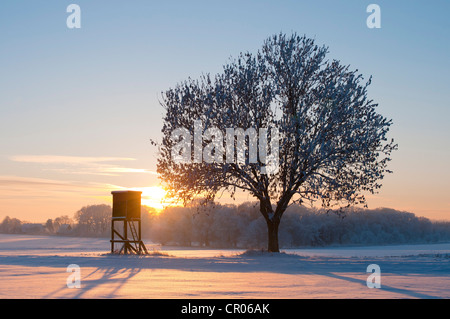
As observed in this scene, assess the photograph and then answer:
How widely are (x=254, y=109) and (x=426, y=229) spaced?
302ft

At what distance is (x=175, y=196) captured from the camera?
37.2 meters

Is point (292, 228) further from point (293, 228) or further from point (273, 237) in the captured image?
point (273, 237)

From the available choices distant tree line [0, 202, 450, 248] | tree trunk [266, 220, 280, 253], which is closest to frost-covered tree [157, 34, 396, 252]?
tree trunk [266, 220, 280, 253]

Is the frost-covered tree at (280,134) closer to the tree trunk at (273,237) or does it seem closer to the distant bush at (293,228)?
the tree trunk at (273,237)

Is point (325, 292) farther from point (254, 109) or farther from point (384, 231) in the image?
point (384, 231)

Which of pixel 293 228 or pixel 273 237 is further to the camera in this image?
pixel 293 228

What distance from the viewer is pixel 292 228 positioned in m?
88.6

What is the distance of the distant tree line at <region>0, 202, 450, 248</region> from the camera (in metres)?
88.9

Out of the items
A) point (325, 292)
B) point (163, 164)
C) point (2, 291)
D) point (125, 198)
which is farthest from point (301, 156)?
point (2, 291)

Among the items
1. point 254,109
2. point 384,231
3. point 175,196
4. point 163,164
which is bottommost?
point 384,231

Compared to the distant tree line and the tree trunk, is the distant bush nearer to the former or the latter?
the distant tree line

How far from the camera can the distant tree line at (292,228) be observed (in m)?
88.9

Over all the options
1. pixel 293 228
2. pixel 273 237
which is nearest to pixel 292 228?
pixel 293 228
